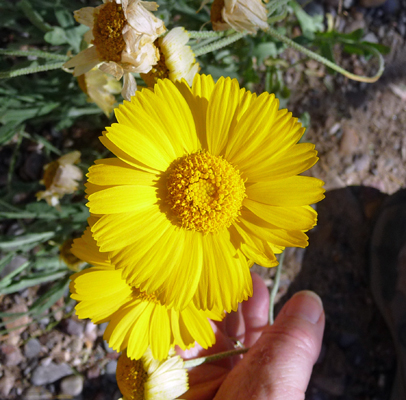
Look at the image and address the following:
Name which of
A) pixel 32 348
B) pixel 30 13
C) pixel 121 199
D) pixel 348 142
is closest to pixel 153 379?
pixel 121 199

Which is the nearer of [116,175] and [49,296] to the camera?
[116,175]

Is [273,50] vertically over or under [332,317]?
over

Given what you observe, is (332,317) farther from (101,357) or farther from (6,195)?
(6,195)

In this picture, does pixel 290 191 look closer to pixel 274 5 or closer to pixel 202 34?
pixel 202 34

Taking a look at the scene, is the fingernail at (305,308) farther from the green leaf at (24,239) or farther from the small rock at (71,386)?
the small rock at (71,386)

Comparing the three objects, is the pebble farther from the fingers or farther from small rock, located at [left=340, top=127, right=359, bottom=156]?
small rock, located at [left=340, top=127, right=359, bottom=156]

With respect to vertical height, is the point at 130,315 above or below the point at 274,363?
above

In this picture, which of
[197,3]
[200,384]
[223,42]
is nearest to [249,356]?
[200,384]
